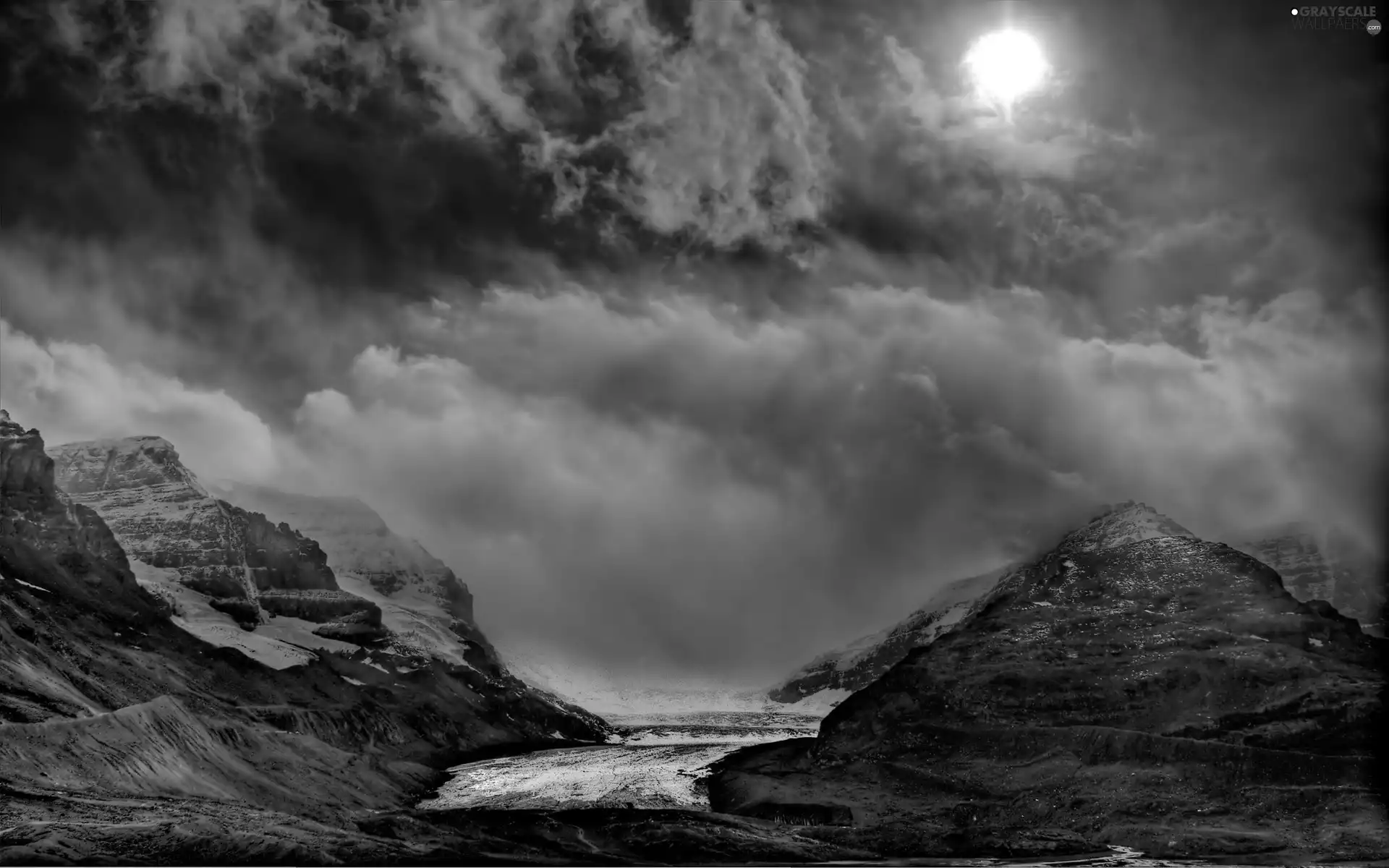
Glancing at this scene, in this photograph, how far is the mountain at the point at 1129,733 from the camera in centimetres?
13000

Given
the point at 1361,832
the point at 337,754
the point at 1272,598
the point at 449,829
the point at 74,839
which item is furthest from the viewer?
the point at 337,754

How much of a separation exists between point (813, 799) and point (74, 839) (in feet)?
343

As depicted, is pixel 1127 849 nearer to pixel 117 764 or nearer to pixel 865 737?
pixel 865 737

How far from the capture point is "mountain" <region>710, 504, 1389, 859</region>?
13000cm

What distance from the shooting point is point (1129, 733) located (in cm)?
14788

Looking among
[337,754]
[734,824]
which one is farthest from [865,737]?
[337,754]

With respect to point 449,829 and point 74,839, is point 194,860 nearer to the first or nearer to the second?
point 74,839

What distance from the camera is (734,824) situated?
14325 cm

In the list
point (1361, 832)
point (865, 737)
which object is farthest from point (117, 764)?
point (1361, 832)

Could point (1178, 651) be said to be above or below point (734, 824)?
above

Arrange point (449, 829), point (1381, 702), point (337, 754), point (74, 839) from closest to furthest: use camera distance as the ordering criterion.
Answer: point (74, 839)
point (449, 829)
point (1381, 702)
point (337, 754)

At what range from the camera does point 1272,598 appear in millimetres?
176750

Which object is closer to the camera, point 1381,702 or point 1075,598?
point 1381,702

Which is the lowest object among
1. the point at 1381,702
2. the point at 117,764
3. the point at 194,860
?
the point at 194,860
